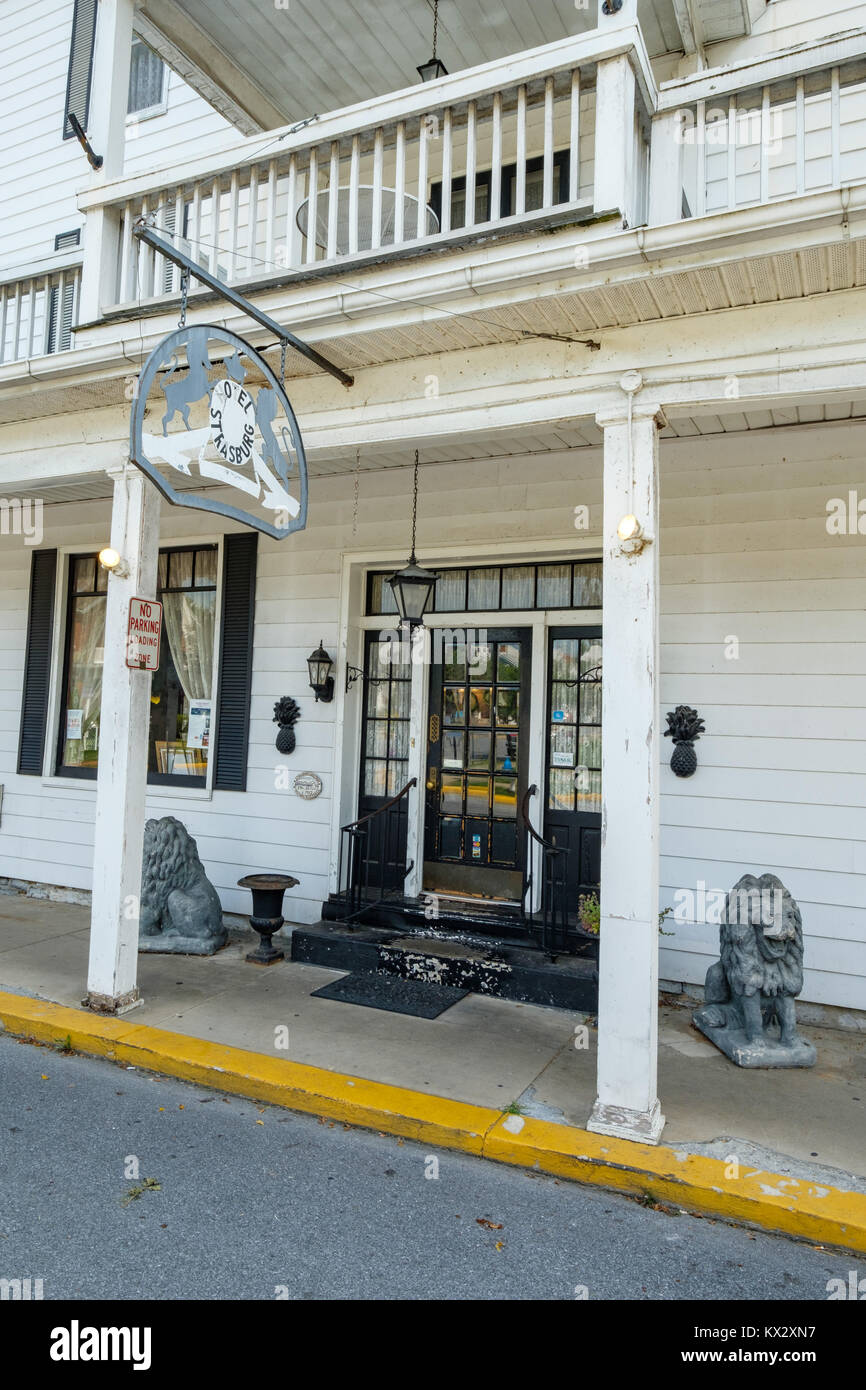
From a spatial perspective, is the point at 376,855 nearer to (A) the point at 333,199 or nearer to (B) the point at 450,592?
(B) the point at 450,592

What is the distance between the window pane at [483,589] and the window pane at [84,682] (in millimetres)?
3909

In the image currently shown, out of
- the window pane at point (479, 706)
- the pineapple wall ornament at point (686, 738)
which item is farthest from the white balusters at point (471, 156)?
the window pane at point (479, 706)

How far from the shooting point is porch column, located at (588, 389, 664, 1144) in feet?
12.3

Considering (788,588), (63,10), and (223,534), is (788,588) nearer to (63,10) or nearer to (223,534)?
(223,534)

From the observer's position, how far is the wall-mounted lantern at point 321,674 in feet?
21.9

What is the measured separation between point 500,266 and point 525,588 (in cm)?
278

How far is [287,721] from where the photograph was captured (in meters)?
6.91

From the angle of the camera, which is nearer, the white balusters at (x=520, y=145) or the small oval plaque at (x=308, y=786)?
the white balusters at (x=520, y=145)

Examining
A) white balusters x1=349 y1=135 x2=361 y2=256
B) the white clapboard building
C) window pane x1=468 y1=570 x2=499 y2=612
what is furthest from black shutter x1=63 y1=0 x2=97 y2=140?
window pane x1=468 y1=570 x2=499 y2=612

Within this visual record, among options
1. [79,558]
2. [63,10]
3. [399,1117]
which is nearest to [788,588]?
[399,1117]

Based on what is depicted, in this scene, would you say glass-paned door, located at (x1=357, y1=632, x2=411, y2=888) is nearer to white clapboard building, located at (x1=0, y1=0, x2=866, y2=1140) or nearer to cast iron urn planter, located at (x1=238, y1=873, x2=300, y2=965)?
white clapboard building, located at (x1=0, y1=0, x2=866, y2=1140)

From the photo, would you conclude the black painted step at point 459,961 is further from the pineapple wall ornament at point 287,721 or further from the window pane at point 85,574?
the window pane at point 85,574

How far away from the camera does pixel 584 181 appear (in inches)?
238

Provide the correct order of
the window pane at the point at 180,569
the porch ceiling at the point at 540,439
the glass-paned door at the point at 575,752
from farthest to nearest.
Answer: the window pane at the point at 180,569 < the glass-paned door at the point at 575,752 < the porch ceiling at the point at 540,439
